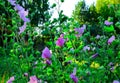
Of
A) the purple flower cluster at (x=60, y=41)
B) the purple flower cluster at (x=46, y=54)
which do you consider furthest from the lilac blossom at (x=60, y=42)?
the purple flower cluster at (x=46, y=54)

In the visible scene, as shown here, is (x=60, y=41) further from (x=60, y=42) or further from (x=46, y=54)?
(x=46, y=54)

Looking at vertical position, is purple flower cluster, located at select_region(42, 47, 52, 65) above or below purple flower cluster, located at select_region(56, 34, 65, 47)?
below

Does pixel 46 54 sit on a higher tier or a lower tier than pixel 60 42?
lower

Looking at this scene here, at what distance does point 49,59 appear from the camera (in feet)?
9.60

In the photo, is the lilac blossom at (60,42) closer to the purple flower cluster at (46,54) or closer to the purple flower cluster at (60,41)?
the purple flower cluster at (60,41)

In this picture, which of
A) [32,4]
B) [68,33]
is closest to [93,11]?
[32,4]

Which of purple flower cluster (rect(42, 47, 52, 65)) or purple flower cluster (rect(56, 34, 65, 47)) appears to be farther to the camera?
purple flower cluster (rect(56, 34, 65, 47))

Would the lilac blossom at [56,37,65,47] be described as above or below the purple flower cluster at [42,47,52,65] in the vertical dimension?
above

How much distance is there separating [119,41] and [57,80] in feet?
1.86

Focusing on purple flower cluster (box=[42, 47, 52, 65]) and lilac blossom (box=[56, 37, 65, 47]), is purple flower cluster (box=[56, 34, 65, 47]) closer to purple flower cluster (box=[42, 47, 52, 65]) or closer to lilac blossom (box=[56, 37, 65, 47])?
A: lilac blossom (box=[56, 37, 65, 47])

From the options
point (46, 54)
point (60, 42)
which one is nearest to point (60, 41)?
point (60, 42)

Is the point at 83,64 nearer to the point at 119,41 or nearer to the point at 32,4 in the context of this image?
the point at 119,41

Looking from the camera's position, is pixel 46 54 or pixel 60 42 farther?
pixel 60 42

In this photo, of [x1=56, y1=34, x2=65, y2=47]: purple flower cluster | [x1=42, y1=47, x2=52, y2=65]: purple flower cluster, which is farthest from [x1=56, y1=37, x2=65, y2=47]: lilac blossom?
[x1=42, y1=47, x2=52, y2=65]: purple flower cluster
